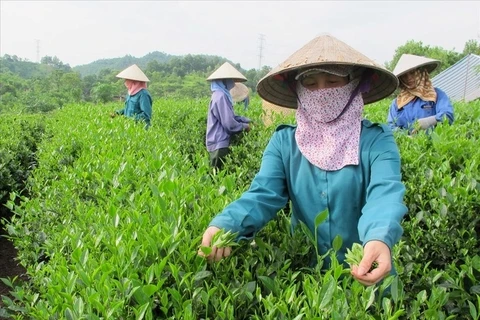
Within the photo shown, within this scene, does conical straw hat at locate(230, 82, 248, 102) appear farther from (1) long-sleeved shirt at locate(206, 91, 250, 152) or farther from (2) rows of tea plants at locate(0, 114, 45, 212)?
(2) rows of tea plants at locate(0, 114, 45, 212)

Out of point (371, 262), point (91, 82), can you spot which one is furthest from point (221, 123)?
point (91, 82)

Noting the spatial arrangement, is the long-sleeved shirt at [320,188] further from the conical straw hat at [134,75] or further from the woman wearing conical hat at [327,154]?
the conical straw hat at [134,75]

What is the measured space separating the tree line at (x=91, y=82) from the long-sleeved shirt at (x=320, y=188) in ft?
30.8

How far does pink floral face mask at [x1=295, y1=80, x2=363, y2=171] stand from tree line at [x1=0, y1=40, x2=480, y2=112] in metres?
9.35

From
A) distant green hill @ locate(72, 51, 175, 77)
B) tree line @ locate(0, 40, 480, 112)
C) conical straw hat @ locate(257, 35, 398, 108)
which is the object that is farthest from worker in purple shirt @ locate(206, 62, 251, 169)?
distant green hill @ locate(72, 51, 175, 77)

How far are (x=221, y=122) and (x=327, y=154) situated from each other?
10.7 ft

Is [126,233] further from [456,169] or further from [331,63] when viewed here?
[456,169]

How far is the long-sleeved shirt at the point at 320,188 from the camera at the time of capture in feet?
4.73

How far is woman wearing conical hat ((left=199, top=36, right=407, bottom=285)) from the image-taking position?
62.1 inches

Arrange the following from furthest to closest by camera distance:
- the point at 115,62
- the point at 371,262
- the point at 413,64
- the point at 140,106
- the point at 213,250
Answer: the point at 115,62 < the point at 140,106 < the point at 413,64 < the point at 213,250 < the point at 371,262

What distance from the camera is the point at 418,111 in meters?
3.93

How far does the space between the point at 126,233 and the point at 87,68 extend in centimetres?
11181

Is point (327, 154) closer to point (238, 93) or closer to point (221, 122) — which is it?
point (221, 122)

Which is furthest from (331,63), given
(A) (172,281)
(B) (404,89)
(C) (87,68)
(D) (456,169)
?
(C) (87,68)
